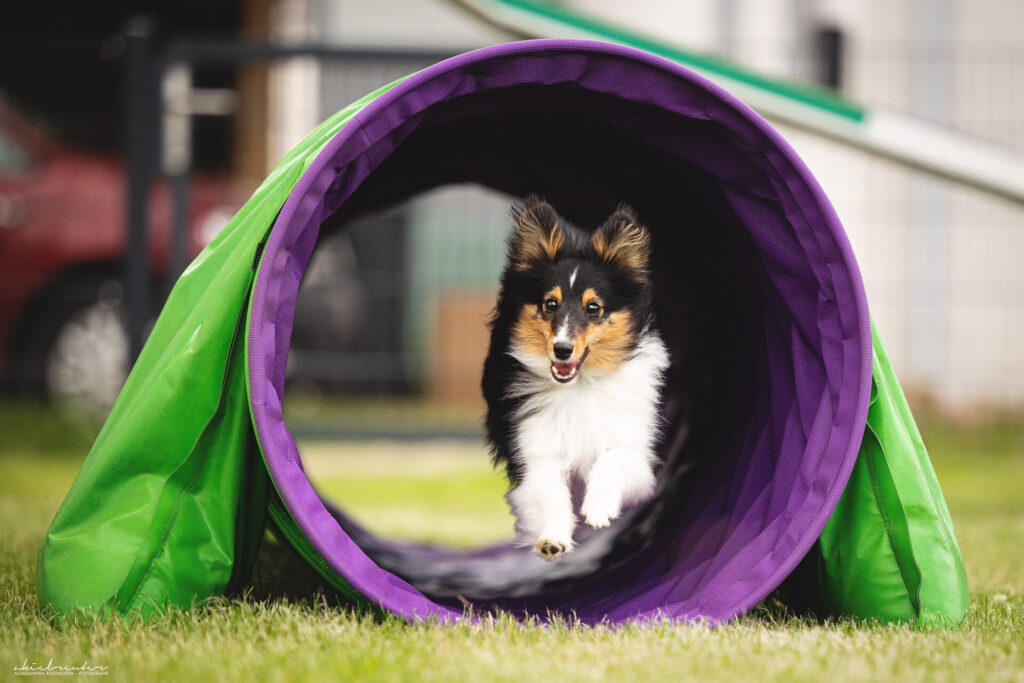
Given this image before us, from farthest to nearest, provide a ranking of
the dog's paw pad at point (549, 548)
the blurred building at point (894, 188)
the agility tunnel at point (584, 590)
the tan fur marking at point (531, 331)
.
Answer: the blurred building at point (894, 188)
the tan fur marking at point (531, 331)
the dog's paw pad at point (549, 548)
the agility tunnel at point (584, 590)

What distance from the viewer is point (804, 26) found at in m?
8.47

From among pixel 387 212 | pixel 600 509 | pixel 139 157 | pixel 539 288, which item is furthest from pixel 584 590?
pixel 139 157

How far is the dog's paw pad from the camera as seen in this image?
2.87 m

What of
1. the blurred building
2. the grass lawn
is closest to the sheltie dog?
the grass lawn

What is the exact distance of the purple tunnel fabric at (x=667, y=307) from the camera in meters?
2.73

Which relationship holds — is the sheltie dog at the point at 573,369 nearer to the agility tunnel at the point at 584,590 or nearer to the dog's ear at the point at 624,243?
the dog's ear at the point at 624,243

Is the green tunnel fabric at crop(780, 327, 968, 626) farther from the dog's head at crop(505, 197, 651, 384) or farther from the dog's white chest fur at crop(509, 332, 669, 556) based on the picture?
the dog's head at crop(505, 197, 651, 384)

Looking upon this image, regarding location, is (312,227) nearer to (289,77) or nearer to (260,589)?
(260,589)

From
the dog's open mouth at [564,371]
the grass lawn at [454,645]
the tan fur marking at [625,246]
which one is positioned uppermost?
the tan fur marking at [625,246]

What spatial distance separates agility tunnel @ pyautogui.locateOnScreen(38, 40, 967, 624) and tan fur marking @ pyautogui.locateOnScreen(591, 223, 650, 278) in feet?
0.95

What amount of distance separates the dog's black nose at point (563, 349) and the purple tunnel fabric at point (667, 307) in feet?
2.19

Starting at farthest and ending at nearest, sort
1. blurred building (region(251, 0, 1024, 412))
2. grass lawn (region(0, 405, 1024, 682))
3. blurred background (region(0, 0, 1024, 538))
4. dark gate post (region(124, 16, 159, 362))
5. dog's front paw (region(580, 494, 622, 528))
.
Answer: blurred building (region(251, 0, 1024, 412))
blurred background (region(0, 0, 1024, 538))
dark gate post (region(124, 16, 159, 362))
dog's front paw (region(580, 494, 622, 528))
grass lawn (region(0, 405, 1024, 682))

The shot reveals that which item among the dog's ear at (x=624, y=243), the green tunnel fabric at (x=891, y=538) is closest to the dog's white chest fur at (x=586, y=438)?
the dog's ear at (x=624, y=243)

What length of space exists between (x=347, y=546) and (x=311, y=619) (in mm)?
240
